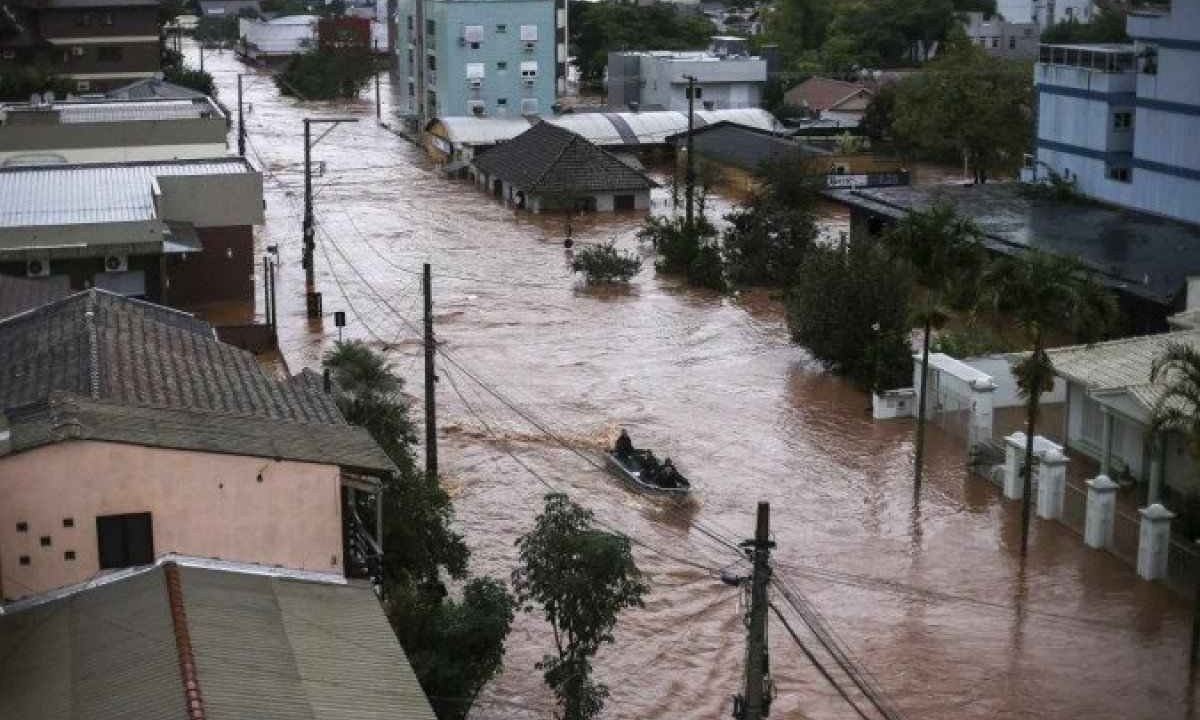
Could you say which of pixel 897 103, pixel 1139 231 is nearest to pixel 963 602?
pixel 1139 231

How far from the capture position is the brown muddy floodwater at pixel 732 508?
20.4 m

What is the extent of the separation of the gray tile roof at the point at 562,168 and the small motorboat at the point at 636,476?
28111 mm

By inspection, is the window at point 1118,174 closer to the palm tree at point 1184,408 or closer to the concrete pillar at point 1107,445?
the concrete pillar at point 1107,445

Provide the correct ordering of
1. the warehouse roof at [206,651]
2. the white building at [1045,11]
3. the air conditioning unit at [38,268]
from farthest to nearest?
the white building at [1045,11] < the air conditioning unit at [38,268] < the warehouse roof at [206,651]

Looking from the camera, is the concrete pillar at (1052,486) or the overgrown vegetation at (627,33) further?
the overgrown vegetation at (627,33)

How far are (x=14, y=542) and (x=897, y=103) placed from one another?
47122 mm

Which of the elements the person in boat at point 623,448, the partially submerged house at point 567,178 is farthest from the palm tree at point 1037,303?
the partially submerged house at point 567,178

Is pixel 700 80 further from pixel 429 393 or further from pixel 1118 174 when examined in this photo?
pixel 429 393

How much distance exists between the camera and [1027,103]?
56.8m

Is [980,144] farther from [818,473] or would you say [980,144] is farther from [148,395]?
[148,395]

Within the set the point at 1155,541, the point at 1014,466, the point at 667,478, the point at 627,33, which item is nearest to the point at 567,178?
the point at 667,478

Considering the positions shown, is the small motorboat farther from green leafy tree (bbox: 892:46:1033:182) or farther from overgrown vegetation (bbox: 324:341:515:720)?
green leafy tree (bbox: 892:46:1033:182)

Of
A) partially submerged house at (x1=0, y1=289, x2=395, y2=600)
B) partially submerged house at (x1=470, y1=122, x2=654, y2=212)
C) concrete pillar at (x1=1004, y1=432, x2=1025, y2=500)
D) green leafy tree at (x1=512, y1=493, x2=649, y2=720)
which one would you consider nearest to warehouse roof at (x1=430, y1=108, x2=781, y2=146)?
partially submerged house at (x1=470, y1=122, x2=654, y2=212)

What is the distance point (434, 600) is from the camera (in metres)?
18.5
